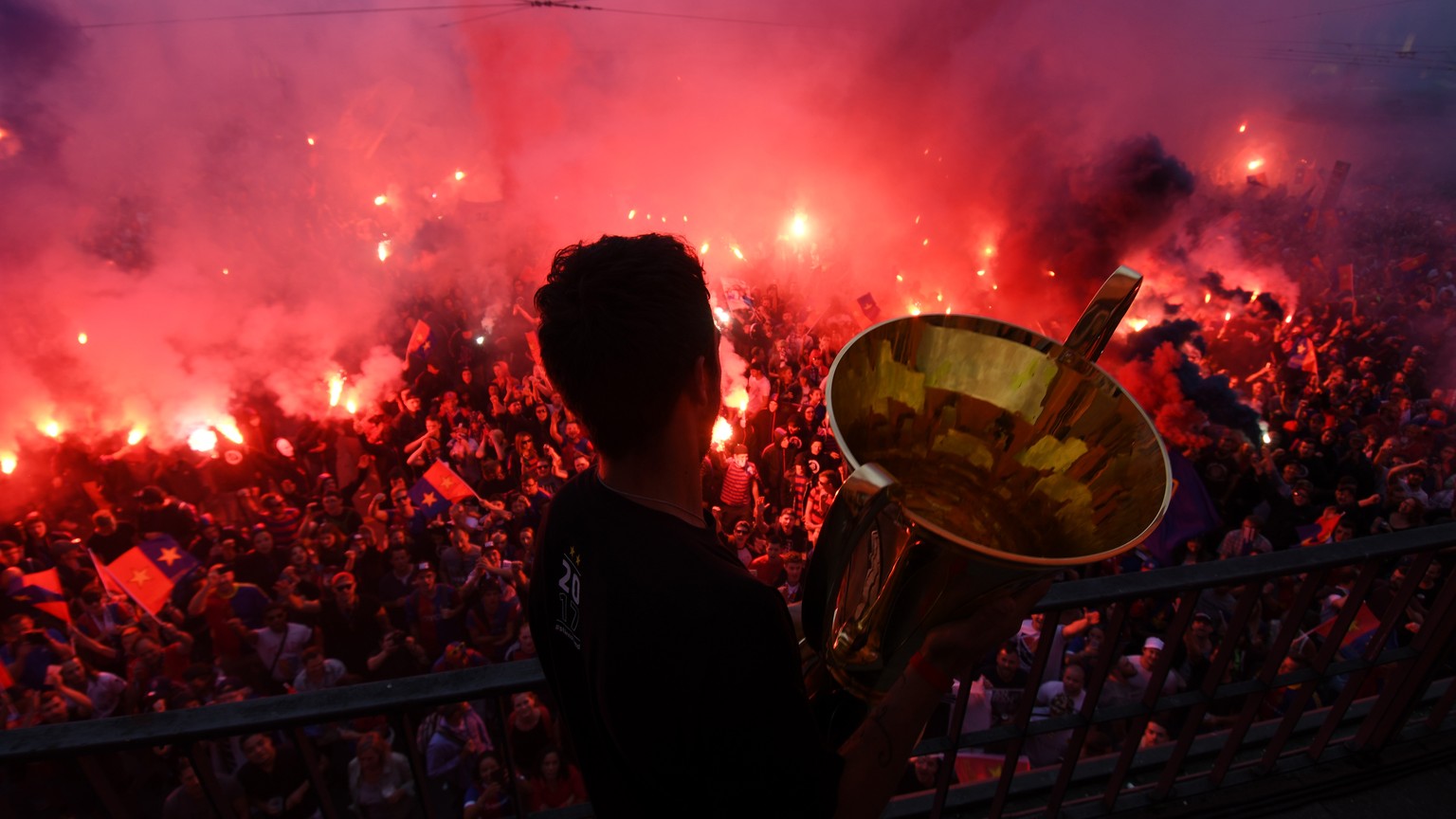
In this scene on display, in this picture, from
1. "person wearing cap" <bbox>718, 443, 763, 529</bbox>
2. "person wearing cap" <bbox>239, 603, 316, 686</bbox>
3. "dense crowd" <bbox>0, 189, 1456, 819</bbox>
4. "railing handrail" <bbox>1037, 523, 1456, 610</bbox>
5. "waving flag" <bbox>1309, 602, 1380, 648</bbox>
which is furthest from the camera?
"person wearing cap" <bbox>718, 443, 763, 529</bbox>

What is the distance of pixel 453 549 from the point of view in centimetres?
686

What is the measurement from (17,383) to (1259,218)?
32.5 meters

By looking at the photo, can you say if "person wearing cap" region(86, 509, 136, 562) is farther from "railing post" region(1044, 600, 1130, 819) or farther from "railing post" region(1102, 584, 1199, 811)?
"railing post" region(1102, 584, 1199, 811)

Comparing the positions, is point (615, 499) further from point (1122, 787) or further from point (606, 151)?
point (606, 151)

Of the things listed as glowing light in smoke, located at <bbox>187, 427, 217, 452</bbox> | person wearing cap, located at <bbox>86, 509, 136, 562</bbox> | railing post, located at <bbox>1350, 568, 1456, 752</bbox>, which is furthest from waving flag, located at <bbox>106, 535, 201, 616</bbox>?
railing post, located at <bbox>1350, 568, 1456, 752</bbox>

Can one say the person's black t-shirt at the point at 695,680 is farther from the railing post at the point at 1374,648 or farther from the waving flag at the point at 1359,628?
the waving flag at the point at 1359,628

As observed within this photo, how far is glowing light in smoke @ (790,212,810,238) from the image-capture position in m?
27.2

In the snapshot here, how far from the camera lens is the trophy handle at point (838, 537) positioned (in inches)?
34.4

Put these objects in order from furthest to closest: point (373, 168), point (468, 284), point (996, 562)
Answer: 1. point (373, 168)
2. point (468, 284)
3. point (996, 562)

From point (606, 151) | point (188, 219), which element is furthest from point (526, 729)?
point (606, 151)

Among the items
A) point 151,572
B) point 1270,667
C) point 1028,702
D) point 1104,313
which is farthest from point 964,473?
point 151,572

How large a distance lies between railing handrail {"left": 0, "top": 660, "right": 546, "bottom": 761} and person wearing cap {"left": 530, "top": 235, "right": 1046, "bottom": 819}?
28 cm

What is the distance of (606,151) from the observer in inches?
1057

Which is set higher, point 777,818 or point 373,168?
point 373,168
